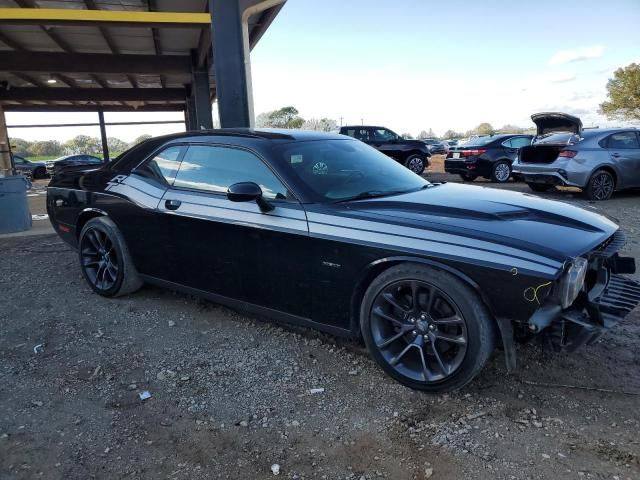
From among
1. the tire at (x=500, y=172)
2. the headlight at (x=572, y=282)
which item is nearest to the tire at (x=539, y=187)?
the tire at (x=500, y=172)

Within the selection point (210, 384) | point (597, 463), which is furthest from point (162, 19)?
point (597, 463)

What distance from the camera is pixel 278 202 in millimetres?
3084

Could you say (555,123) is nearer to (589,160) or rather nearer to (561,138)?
(561,138)

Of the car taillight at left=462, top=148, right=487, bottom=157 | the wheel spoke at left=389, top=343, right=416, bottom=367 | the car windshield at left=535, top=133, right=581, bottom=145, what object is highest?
the car windshield at left=535, top=133, right=581, bottom=145

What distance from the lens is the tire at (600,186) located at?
9.21m

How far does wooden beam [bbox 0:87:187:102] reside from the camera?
19.1 m

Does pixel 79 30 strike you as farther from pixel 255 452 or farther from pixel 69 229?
pixel 255 452

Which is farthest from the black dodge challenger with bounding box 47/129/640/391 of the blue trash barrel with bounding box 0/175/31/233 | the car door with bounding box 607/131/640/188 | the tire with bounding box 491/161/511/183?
the tire with bounding box 491/161/511/183

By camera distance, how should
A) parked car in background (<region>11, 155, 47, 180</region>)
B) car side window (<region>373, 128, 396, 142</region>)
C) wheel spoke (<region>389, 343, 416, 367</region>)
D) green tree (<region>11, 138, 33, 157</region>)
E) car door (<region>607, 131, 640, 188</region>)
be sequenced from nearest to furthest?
wheel spoke (<region>389, 343, 416, 367</region>) < car door (<region>607, 131, 640, 188</region>) < car side window (<region>373, 128, 396, 142</region>) < parked car in background (<region>11, 155, 47, 180</region>) < green tree (<region>11, 138, 33, 157</region>)

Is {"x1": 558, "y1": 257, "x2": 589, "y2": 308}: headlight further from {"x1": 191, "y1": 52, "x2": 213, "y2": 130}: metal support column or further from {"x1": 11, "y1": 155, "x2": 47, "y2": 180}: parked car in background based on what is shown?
{"x1": 11, "y1": 155, "x2": 47, "y2": 180}: parked car in background

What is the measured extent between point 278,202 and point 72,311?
7.29 feet

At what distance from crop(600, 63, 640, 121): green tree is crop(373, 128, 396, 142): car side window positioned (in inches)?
1220

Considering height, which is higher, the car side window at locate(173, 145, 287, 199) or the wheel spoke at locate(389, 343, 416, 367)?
the car side window at locate(173, 145, 287, 199)

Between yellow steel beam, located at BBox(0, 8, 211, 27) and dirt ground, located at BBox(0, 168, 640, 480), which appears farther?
yellow steel beam, located at BBox(0, 8, 211, 27)
